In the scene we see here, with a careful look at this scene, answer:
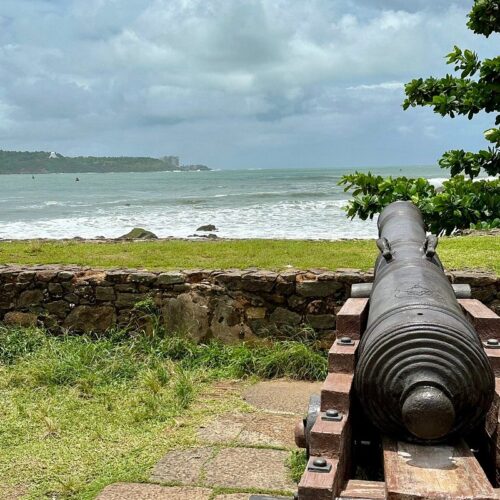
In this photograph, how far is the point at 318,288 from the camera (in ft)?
20.7

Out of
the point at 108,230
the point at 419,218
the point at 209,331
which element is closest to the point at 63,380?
the point at 209,331

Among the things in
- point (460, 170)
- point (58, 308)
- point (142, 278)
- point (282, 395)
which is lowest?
point (282, 395)

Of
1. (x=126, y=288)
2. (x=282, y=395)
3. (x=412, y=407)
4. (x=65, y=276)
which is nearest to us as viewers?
(x=412, y=407)

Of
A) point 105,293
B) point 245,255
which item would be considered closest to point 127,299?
point 105,293

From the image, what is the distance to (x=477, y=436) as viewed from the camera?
10.8 feet

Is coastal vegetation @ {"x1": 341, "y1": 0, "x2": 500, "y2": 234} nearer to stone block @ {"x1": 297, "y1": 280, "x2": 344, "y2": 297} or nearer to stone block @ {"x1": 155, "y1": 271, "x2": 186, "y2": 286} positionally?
stone block @ {"x1": 297, "y1": 280, "x2": 344, "y2": 297}

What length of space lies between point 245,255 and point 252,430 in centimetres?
341

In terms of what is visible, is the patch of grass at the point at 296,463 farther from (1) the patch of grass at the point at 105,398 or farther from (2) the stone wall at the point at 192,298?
(2) the stone wall at the point at 192,298

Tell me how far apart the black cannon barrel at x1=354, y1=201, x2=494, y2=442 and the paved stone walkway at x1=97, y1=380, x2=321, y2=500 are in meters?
1.15

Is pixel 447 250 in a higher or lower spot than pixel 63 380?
higher

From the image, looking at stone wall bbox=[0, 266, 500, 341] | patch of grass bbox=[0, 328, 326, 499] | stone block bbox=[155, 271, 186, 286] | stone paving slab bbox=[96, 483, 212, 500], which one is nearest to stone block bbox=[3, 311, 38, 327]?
stone wall bbox=[0, 266, 500, 341]

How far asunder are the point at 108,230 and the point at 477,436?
21.6m

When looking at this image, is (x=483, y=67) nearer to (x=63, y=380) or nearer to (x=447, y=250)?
(x=447, y=250)

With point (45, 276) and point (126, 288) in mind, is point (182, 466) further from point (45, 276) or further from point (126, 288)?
point (45, 276)
